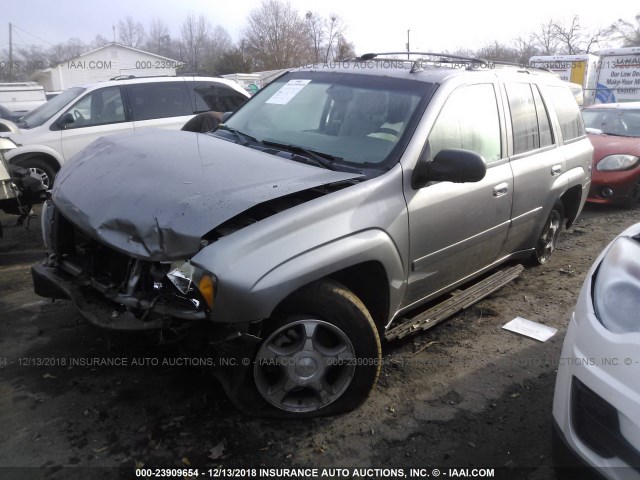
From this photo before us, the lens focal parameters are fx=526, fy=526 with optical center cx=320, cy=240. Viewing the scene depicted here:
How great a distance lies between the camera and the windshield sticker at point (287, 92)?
153 inches

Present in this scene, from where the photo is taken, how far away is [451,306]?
374 centimetres

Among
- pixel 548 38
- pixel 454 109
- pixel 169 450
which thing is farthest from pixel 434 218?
pixel 548 38

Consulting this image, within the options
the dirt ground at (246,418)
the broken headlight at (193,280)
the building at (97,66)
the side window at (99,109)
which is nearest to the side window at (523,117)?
the dirt ground at (246,418)

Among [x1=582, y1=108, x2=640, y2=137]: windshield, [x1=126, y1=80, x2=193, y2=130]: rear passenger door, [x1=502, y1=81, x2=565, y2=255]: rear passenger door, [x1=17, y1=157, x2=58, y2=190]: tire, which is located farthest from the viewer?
[x1=582, y1=108, x2=640, y2=137]: windshield

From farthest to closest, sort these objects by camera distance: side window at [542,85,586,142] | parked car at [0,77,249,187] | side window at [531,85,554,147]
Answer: parked car at [0,77,249,187]
side window at [542,85,586,142]
side window at [531,85,554,147]

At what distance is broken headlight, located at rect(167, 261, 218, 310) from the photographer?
228 centimetres

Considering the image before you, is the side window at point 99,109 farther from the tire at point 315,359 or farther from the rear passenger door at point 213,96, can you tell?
the tire at point 315,359

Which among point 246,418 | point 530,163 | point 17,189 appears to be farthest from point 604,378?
point 17,189

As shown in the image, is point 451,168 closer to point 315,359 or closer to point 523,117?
point 315,359

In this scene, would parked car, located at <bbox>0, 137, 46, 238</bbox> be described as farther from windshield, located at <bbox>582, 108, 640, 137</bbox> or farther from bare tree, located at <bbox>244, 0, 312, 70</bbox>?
bare tree, located at <bbox>244, 0, 312, 70</bbox>

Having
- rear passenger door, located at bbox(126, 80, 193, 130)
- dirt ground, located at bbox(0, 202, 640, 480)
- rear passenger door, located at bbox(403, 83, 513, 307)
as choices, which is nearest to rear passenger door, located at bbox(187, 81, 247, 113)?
rear passenger door, located at bbox(126, 80, 193, 130)

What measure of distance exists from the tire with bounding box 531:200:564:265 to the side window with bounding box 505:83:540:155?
0.91 meters

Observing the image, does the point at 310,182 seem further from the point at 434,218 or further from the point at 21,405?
the point at 21,405

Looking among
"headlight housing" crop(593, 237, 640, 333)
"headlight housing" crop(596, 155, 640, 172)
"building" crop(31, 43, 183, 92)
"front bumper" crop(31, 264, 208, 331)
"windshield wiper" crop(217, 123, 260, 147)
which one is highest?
"building" crop(31, 43, 183, 92)
